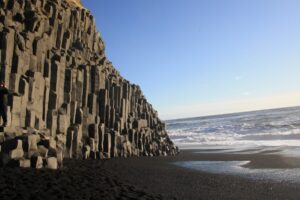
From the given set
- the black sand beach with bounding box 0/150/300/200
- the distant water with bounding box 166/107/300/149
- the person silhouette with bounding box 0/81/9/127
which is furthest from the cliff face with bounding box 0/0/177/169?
the distant water with bounding box 166/107/300/149

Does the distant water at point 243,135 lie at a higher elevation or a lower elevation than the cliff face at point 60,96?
lower

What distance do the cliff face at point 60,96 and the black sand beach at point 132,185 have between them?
110 centimetres

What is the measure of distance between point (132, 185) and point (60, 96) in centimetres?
653

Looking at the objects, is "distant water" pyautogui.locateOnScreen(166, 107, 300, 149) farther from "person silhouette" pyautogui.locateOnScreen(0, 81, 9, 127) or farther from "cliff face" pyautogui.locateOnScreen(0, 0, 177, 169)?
"person silhouette" pyautogui.locateOnScreen(0, 81, 9, 127)

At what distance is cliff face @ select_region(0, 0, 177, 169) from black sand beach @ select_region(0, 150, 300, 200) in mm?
1101

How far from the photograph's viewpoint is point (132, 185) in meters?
10.6

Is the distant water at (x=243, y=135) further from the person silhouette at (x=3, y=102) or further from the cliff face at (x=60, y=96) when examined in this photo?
the person silhouette at (x=3, y=102)

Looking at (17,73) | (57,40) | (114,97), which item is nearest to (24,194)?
(17,73)

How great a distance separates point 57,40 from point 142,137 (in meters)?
7.05

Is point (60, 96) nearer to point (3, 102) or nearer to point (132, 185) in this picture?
point (3, 102)

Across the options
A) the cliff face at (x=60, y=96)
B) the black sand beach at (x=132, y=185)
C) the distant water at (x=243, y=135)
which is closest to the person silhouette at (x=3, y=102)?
the cliff face at (x=60, y=96)

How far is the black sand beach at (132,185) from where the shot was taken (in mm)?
8102

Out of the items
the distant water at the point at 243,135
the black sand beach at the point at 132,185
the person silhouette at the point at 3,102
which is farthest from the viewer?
the distant water at the point at 243,135

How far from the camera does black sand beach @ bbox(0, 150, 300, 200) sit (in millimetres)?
8102
